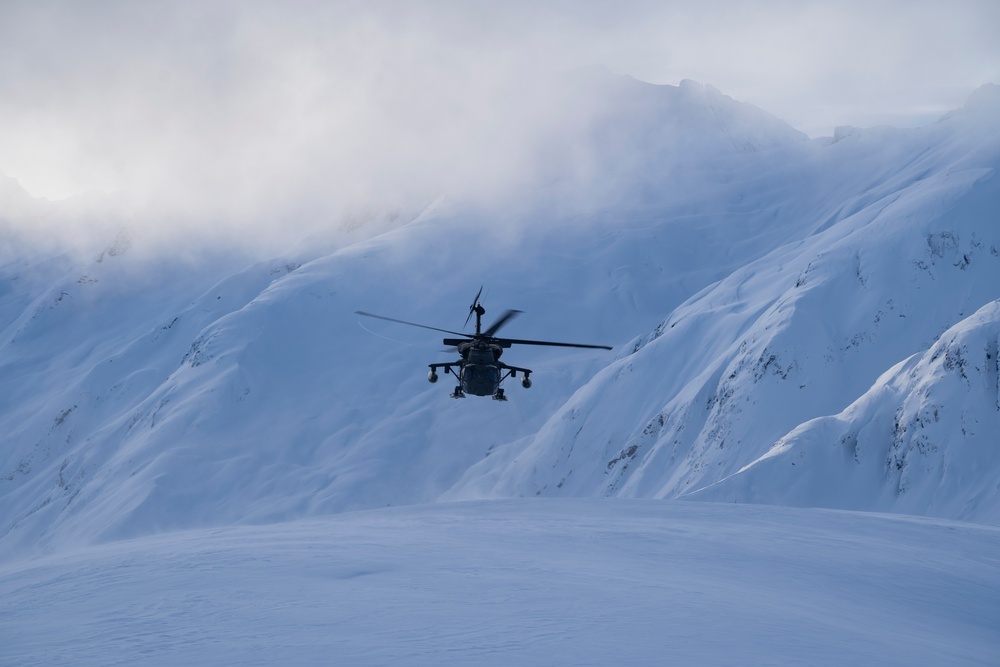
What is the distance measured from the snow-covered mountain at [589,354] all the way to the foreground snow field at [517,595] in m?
38.2

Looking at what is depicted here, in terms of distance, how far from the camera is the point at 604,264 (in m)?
137

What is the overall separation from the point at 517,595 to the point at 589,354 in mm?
97843

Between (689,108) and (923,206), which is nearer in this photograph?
(923,206)

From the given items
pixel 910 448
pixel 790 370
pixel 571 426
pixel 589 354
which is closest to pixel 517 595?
pixel 910 448

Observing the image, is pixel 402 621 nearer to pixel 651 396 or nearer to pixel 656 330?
pixel 651 396

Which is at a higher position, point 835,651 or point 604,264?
point 604,264

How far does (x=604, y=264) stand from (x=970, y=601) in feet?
366

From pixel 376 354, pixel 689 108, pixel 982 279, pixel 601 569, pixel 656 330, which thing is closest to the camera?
pixel 601 569

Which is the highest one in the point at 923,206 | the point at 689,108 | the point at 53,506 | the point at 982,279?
the point at 689,108

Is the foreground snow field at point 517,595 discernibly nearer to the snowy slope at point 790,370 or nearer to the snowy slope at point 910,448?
the snowy slope at point 910,448

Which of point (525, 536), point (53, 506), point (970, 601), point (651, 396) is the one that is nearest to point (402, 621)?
point (525, 536)

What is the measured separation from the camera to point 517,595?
22.4 meters

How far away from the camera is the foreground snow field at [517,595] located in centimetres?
1855

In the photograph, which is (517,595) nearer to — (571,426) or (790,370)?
(790,370)
